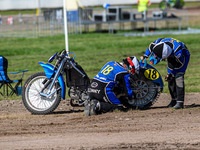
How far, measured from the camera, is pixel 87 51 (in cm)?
1953

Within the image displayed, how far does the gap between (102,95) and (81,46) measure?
12.9m

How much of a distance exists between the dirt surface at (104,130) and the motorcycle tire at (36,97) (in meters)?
0.16

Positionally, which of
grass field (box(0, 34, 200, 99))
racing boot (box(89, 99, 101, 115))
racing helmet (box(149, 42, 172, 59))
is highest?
racing helmet (box(149, 42, 172, 59))

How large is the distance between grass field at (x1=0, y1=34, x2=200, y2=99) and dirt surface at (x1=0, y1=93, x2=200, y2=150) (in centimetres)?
388

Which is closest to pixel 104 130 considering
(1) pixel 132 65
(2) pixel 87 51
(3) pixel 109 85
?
(3) pixel 109 85

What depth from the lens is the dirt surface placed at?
20.1 ft

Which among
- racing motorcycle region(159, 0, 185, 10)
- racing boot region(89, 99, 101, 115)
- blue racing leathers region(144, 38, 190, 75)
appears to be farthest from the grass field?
racing motorcycle region(159, 0, 185, 10)

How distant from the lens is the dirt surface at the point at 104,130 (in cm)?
612

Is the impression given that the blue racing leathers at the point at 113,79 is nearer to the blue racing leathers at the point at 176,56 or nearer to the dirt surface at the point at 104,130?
the dirt surface at the point at 104,130

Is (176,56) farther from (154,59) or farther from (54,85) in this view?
(54,85)

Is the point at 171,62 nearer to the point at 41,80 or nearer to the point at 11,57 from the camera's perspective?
the point at 41,80

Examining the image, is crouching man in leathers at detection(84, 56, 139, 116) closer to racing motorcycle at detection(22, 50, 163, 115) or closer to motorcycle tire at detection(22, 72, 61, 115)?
racing motorcycle at detection(22, 50, 163, 115)

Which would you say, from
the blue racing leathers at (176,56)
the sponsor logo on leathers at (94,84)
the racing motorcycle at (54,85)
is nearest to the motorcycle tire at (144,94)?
the racing motorcycle at (54,85)

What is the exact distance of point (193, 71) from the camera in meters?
14.1
